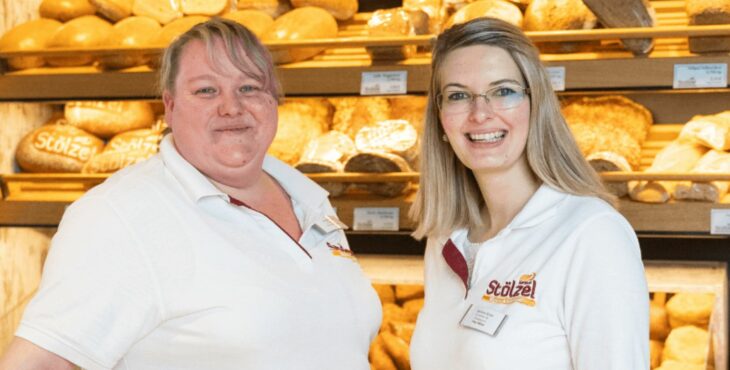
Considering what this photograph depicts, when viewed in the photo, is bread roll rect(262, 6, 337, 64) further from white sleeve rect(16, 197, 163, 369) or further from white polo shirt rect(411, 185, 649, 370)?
white sleeve rect(16, 197, 163, 369)

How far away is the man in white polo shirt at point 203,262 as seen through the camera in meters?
1.73

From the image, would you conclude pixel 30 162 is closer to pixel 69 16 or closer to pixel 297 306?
pixel 69 16

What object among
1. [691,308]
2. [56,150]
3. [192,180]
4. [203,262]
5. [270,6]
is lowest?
[691,308]

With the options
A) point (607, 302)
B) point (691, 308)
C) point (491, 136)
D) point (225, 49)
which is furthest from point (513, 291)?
point (691, 308)

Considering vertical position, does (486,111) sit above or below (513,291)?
above

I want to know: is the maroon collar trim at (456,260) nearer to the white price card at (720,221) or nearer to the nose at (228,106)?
the nose at (228,106)

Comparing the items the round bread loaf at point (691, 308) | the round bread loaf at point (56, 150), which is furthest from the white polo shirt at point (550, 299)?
the round bread loaf at point (56, 150)

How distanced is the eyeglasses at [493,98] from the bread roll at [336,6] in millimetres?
1478

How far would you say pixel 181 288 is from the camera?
1824mm

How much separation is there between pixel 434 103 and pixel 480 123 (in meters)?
0.22

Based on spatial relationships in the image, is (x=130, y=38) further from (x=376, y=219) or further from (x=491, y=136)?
(x=491, y=136)

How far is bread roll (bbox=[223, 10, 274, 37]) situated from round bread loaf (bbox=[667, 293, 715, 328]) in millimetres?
1579

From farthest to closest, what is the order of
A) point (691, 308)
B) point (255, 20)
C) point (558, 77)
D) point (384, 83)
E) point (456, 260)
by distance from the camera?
point (255, 20) → point (384, 83) → point (558, 77) → point (691, 308) → point (456, 260)

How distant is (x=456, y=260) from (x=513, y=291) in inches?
9.5
